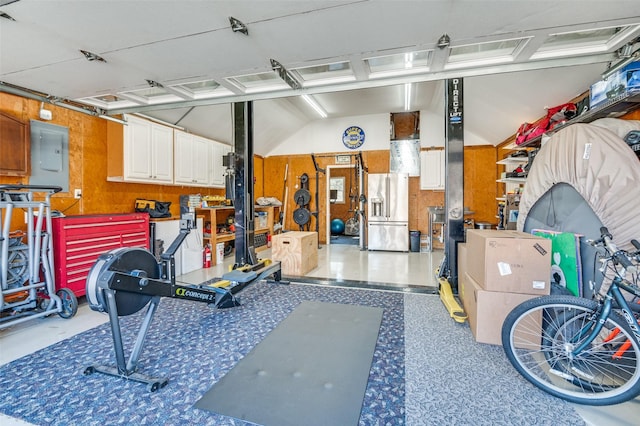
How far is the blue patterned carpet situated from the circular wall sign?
5.56 metres

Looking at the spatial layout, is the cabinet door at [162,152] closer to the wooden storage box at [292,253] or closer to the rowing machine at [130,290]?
the wooden storage box at [292,253]

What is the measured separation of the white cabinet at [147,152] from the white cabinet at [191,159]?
6.8 inches

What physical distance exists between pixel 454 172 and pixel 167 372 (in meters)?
3.59

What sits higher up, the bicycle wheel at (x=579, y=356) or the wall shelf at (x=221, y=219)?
the wall shelf at (x=221, y=219)

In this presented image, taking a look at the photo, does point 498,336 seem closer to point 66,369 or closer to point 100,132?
point 66,369

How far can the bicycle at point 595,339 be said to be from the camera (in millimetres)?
1655

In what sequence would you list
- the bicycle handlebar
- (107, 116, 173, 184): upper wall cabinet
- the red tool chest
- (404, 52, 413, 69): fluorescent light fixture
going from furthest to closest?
1. (107, 116, 173, 184): upper wall cabinet
2. the red tool chest
3. (404, 52, 413, 69): fluorescent light fixture
4. the bicycle handlebar

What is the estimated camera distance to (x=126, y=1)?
2.04 meters

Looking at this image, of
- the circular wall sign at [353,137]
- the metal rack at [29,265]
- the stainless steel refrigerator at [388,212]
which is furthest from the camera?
the circular wall sign at [353,137]

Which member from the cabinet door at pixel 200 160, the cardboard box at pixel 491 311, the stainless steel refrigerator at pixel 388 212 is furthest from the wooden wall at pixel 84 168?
the stainless steel refrigerator at pixel 388 212

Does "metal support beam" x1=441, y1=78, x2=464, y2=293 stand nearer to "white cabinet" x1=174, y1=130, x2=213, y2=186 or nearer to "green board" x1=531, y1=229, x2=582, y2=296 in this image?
"green board" x1=531, y1=229, x2=582, y2=296

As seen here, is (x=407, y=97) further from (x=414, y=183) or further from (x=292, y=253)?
(x=292, y=253)

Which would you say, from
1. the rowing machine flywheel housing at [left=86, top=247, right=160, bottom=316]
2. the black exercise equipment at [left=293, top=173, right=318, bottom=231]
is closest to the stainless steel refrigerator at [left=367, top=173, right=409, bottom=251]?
the black exercise equipment at [left=293, top=173, right=318, bottom=231]

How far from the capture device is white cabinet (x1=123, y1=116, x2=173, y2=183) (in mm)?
4469
